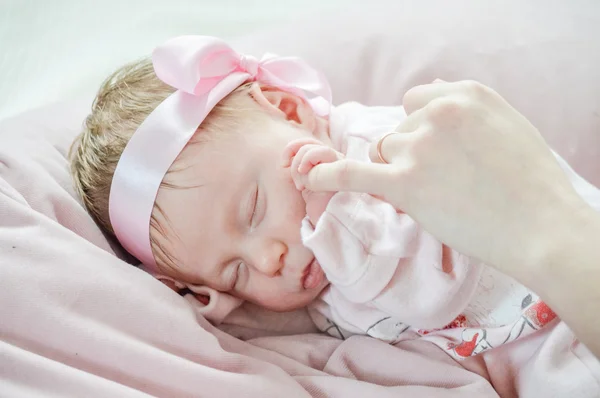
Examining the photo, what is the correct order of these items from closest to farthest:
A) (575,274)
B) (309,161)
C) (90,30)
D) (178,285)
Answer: (575,274), (309,161), (178,285), (90,30)

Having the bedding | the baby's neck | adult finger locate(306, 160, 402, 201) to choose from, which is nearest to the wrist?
adult finger locate(306, 160, 402, 201)

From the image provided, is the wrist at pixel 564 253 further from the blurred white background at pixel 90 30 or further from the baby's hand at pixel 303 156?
the blurred white background at pixel 90 30

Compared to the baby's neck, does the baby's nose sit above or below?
below

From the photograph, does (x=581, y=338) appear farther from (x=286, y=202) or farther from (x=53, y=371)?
(x=53, y=371)

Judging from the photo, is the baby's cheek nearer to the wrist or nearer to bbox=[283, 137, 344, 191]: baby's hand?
bbox=[283, 137, 344, 191]: baby's hand

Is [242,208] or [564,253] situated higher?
[564,253]

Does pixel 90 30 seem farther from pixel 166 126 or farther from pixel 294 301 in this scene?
pixel 294 301

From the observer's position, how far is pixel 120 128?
1099 mm

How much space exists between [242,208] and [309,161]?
0.18 m

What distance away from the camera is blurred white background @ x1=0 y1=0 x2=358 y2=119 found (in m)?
1.61

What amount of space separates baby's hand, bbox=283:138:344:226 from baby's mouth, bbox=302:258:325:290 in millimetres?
96

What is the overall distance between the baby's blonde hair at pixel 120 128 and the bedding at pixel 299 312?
0.05 metres

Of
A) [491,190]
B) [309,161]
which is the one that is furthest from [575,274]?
[309,161]

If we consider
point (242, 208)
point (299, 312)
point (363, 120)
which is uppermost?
point (363, 120)
